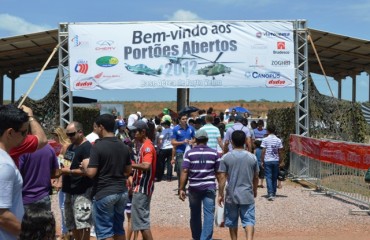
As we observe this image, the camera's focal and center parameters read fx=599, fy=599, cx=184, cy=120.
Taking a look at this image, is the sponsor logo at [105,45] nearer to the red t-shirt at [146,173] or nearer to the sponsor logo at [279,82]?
the sponsor logo at [279,82]

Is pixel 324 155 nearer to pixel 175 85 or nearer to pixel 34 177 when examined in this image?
pixel 175 85

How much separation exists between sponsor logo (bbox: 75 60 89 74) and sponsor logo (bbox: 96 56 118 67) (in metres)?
0.37

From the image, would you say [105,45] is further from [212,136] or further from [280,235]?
[280,235]

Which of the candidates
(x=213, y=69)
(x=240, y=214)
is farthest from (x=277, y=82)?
(x=240, y=214)

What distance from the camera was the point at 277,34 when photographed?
721 inches

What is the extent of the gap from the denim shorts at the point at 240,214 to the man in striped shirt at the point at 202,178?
0.28 m

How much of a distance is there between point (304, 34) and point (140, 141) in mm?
11479

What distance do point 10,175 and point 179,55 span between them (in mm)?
14799

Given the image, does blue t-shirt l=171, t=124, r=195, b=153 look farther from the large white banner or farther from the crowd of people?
the crowd of people

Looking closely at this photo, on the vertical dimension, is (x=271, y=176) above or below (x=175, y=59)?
below

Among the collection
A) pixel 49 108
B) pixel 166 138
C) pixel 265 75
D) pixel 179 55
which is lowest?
pixel 166 138

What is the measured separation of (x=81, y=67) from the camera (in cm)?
1816

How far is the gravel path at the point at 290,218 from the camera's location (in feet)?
33.9

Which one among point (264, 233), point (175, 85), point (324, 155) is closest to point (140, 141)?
point (264, 233)
